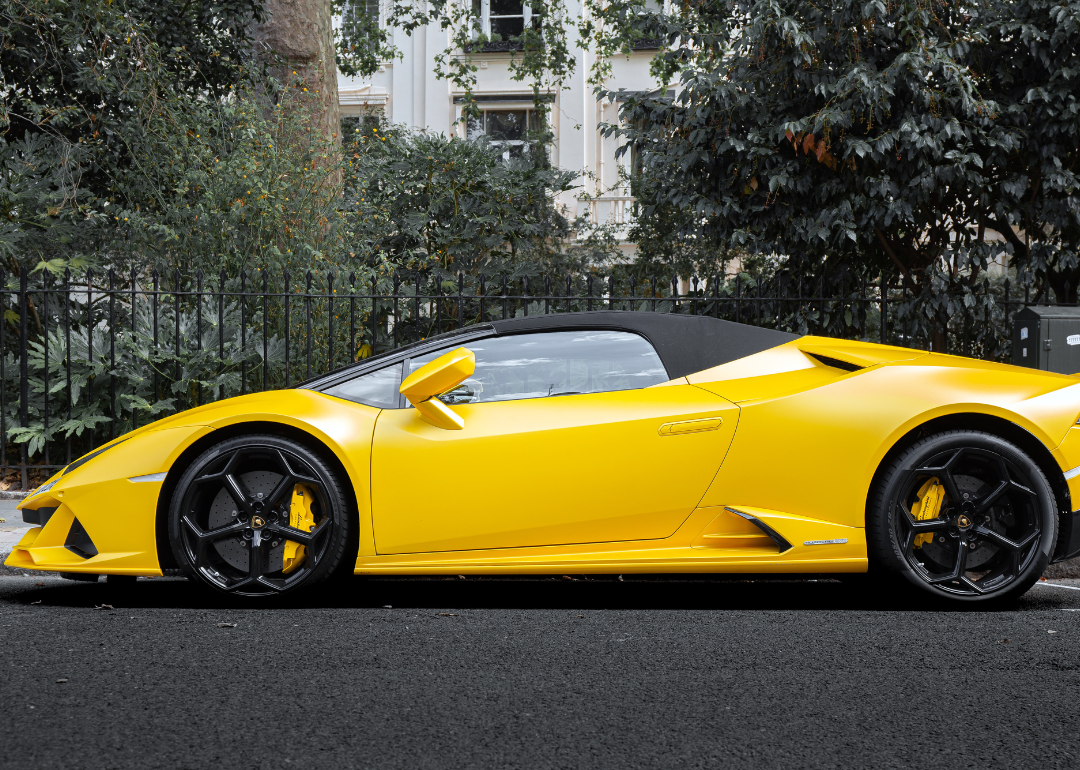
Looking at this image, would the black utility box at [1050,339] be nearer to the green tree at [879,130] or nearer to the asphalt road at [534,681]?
the green tree at [879,130]

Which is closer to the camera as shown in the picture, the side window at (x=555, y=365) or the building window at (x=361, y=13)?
the side window at (x=555, y=365)

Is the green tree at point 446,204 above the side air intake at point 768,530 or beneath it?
above

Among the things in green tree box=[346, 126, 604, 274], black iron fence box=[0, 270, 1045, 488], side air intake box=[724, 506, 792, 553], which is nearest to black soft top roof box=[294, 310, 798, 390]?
side air intake box=[724, 506, 792, 553]

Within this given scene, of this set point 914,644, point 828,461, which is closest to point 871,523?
point 828,461

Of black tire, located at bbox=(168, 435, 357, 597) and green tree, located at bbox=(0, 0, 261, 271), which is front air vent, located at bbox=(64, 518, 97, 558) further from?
green tree, located at bbox=(0, 0, 261, 271)

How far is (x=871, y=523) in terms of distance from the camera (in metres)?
4.16

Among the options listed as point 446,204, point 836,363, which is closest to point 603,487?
point 836,363

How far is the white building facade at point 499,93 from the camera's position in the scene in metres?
23.1

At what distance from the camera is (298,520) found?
418 centimetres

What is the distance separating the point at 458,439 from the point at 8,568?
8.59 ft

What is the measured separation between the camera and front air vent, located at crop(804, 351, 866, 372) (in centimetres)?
431

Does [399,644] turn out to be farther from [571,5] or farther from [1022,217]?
[571,5]

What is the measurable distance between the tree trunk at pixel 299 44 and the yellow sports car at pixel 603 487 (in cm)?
852

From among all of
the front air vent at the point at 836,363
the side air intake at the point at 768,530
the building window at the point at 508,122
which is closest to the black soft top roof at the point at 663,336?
the front air vent at the point at 836,363
